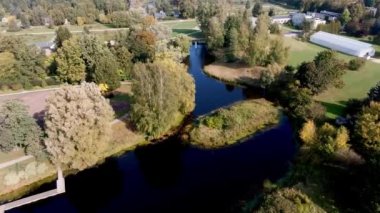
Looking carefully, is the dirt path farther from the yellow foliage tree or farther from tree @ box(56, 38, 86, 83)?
the yellow foliage tree

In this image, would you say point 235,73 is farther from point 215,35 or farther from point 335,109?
point 335,109

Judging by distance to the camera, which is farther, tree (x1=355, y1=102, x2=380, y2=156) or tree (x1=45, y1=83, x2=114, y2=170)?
tree (x1=45, y1=83, x2=114, y2=170)

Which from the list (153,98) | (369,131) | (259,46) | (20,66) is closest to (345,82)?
(259,46)

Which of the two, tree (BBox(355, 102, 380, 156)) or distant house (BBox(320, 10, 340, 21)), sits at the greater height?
distant house (BBox(320, 10, 340, 21))

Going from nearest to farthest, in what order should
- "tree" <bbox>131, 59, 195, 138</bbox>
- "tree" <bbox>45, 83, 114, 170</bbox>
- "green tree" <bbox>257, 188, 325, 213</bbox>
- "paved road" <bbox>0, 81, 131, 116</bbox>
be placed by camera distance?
"green tree" <bbox>257, 188, 325, 213</bbox>, "tree" <bbox>45, 83, 114, 170</bbox>, "tree" <bbox>131, 59, 195, 138</bbox>, "paved road" <bbox>0, 81, 131, 116</bbox>

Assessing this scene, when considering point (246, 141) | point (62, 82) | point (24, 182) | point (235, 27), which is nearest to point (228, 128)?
point (246, 141)

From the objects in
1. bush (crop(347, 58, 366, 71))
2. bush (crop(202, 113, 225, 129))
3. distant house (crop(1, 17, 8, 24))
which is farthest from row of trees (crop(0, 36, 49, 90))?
distant house (crop(1, 17, 8, 24))
